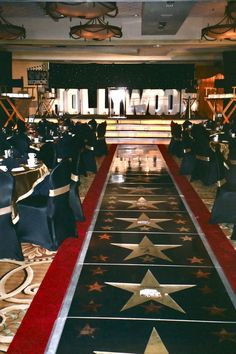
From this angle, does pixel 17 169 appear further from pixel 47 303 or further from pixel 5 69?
pixel 5 69

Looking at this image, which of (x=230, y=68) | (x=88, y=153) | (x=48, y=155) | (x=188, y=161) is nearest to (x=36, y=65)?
(x=230, y=68)

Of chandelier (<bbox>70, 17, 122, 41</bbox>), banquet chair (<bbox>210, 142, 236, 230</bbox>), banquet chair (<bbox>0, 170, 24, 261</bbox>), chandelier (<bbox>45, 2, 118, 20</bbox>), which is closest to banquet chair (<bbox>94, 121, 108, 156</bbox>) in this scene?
chandelier (<bbox>70, 17, 122, 41</bbox>)

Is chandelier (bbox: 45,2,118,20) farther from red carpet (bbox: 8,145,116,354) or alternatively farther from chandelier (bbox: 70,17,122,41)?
red carpet (bbox: 8,145,116,354)

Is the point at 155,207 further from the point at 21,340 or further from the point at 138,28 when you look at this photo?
the point at 138,28

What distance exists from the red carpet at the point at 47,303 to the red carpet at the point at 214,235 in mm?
1403

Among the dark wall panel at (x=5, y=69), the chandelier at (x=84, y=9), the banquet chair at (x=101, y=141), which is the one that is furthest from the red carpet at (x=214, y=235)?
the dark wall panel at (x=5, y=69)

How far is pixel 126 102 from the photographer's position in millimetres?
22406

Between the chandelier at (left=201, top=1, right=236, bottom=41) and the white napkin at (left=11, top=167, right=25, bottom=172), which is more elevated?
the chandelier at (left=201, top=1, right=236, bottom=41)

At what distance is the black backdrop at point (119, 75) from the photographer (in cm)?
2123

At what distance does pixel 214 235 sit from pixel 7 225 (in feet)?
7.54

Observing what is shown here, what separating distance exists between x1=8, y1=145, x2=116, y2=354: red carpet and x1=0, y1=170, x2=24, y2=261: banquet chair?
15.5 inches

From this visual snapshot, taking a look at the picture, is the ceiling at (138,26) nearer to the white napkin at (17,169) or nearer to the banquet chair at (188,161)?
the banquet chair at (188,161)

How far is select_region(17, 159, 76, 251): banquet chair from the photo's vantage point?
164 inches

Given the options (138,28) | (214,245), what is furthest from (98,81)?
(214,245)
